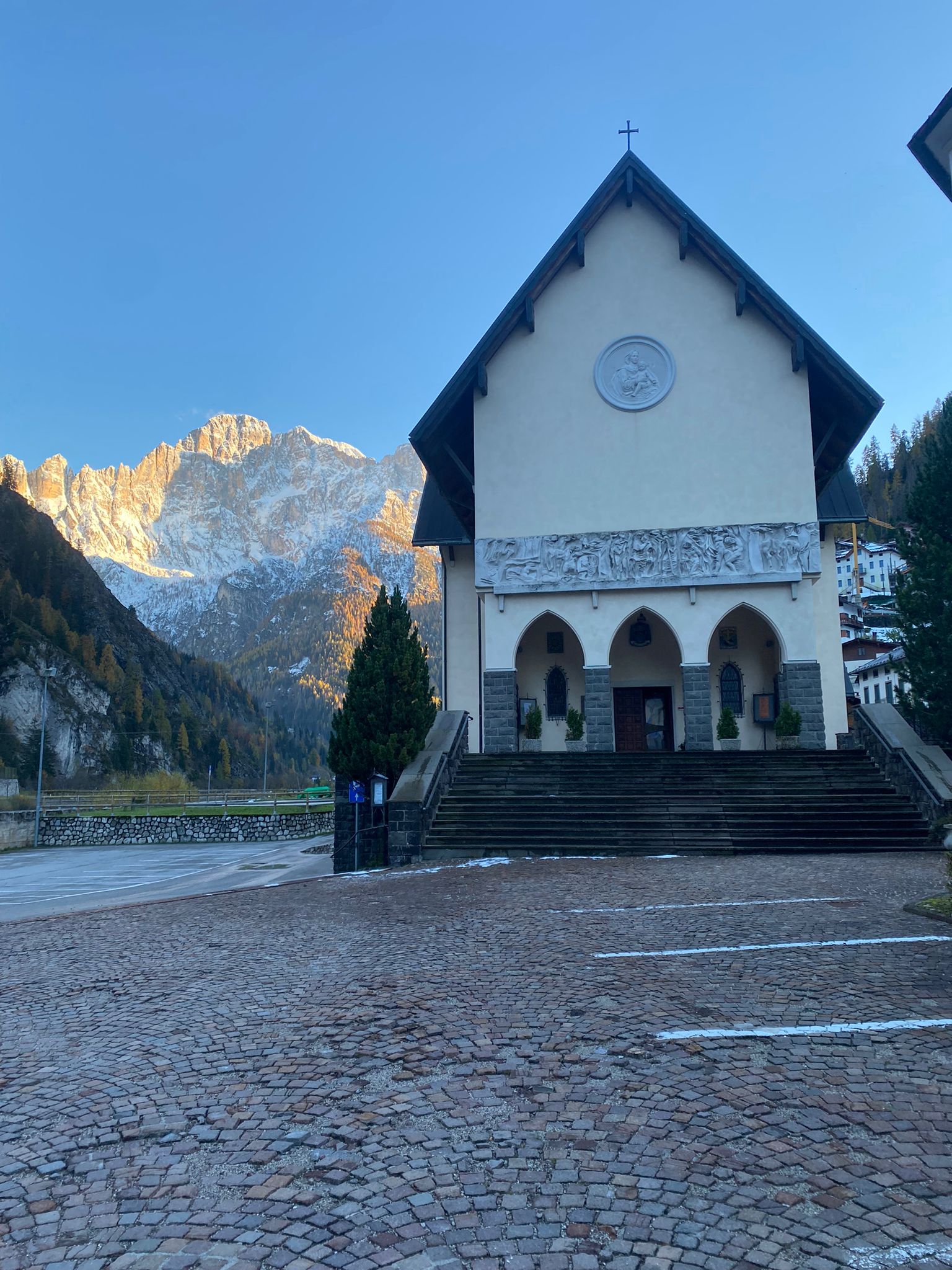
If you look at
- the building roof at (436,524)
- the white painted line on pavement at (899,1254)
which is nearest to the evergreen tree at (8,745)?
the building roof at (436,524)

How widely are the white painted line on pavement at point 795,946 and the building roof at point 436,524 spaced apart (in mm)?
20476

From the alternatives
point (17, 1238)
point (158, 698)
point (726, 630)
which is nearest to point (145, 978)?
point (17, 1238)

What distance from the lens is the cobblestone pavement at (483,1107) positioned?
3188mm

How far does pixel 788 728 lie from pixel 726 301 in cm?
1167

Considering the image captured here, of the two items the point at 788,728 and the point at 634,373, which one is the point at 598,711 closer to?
A: the point at 788,728

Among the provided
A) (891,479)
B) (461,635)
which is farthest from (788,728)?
(891,479)

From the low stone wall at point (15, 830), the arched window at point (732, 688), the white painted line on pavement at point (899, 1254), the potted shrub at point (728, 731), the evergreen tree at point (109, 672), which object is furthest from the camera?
the evergreen tree at point (109, 672)

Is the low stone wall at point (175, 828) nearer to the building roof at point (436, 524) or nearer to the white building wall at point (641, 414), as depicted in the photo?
the building roof at point (436, 524)

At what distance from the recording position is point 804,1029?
5277mm

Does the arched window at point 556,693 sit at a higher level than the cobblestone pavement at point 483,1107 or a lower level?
higher

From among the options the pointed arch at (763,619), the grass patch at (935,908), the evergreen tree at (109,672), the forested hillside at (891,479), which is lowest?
the grass patch at (935,908)

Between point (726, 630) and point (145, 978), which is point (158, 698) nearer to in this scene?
point (726, 630)

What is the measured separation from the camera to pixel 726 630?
2614cm

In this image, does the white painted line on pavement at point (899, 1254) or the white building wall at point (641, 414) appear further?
the white building wall at point (641, 414)
